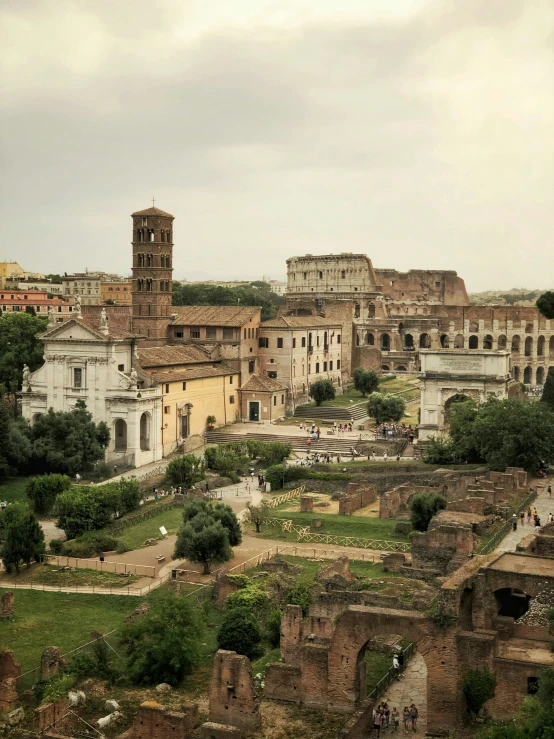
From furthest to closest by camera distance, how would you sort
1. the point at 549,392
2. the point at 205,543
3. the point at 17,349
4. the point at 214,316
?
the point at 214,316
the point at 17,349
the point at 549,392
the point at 205,543

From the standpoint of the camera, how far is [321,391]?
65.8 meters

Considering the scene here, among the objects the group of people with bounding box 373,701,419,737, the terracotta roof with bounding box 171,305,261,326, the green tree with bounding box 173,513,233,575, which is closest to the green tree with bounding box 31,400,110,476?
the terracotta roof with bounding box 171,305,261,326

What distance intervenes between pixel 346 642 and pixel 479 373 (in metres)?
36.0

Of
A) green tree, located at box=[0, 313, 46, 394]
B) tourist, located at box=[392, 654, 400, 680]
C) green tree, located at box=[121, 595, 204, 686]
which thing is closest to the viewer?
tourist, located at box=[392, 654, 400, 680]

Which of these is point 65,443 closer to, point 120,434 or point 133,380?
point 120,434

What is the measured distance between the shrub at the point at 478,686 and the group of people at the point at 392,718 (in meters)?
1.29

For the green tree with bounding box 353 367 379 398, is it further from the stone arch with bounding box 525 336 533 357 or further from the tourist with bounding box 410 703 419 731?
the tourist with bounding box 410 703 419 731

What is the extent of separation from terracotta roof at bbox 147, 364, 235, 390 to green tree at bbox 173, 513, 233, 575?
21.2 meters

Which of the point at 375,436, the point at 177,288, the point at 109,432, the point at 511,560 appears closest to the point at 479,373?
the point at 375,436

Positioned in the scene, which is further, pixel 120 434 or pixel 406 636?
pixel 120 434

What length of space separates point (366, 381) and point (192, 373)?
49.7ft

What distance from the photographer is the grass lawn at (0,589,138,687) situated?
2920cm

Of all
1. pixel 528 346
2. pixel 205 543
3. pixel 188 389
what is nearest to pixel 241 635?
pixel 205 543

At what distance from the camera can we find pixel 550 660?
22.1m
